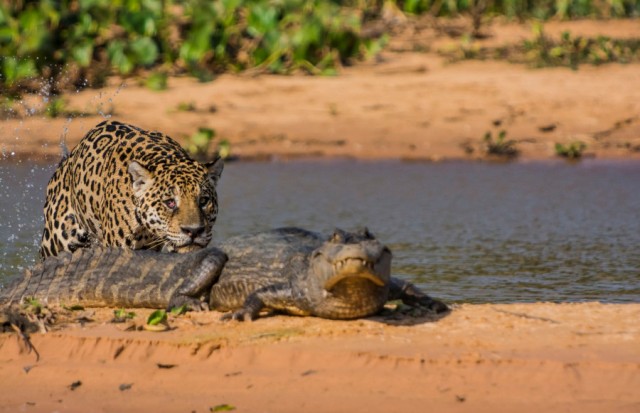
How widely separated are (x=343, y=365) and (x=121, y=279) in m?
2.08

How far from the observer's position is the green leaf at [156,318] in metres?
6.71

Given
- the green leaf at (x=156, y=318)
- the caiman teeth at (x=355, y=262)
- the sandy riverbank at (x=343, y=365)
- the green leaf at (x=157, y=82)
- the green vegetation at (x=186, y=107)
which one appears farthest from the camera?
the green leaf at (x=157, y=82)

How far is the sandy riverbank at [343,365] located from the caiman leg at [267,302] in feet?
0.26

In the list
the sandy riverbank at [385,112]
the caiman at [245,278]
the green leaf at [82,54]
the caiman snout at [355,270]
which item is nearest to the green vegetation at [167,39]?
the green leaf at [82,54]

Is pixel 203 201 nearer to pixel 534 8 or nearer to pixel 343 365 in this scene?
pixel 343 365

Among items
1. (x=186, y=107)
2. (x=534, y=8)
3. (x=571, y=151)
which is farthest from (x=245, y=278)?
(x=534, y=8)

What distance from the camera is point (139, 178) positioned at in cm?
793

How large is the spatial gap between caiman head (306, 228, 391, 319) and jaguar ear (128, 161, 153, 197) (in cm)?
172

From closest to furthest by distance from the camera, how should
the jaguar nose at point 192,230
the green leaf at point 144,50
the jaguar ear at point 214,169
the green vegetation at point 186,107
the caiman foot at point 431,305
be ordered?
the caiman foot at point 431,305 < the jaguar nose at point 192,230 < the jaguar ear at point 214,169 < the green vegetation at point 186,107 < the green leaf at point 144,50

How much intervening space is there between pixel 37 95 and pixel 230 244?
1039cm

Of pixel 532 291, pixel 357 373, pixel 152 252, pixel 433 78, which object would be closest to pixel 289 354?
pixel 357 373

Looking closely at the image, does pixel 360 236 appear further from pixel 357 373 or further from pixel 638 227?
pixel 638 227

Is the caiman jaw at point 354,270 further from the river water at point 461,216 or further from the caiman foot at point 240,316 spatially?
the river water at point 461,216

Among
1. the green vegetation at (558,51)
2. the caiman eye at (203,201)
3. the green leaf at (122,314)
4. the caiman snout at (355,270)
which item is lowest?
the green leaf at (122,314)
